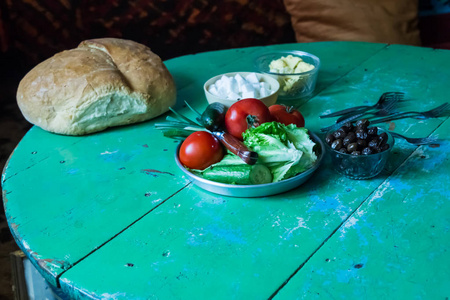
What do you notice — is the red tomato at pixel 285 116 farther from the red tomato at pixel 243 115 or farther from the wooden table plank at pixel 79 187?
the wooden table plank at pixel 79 187

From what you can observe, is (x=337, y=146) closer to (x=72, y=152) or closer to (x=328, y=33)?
(x=72, y=152)

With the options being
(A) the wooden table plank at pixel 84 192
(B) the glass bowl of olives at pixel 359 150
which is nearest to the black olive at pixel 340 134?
(B) the glass bowl of olives at pixel 359 150

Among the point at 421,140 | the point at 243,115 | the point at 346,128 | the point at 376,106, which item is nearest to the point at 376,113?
the point at 376,106

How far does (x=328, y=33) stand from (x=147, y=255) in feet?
7.38

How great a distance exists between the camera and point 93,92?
159 centimetres

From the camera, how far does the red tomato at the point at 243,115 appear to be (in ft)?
4.60

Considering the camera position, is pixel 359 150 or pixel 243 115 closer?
pixel 359 150

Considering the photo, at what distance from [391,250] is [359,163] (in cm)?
29

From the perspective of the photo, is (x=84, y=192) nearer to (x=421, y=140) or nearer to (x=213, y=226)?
(x=213, y=226)

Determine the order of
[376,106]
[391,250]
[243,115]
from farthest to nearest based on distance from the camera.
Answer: [376,106]
[243,115]
[391,250]

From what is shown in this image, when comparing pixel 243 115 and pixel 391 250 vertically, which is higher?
pixel 243 115

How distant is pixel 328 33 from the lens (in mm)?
2951

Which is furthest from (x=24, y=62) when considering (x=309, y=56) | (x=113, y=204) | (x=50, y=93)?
(x=113, y=204)

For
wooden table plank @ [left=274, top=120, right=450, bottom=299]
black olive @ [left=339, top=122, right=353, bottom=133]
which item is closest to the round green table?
wooden table plank @ [left=274, top=120, right=450, bottom=299]
